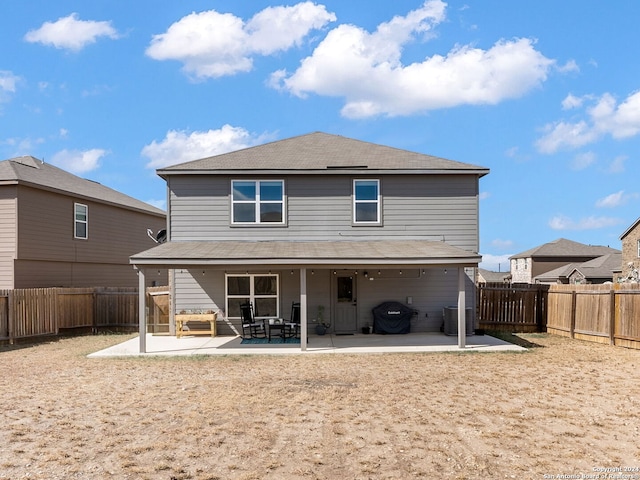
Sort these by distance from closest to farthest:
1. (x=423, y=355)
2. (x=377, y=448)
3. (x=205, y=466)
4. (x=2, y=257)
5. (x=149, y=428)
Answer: (x=205, y=466)
(x=377, y=448)
(x=149, y=428)
(x=423, y=355)
(x=2, y=257)

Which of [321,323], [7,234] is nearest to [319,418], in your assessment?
[321,323]

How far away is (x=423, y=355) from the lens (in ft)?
37.9

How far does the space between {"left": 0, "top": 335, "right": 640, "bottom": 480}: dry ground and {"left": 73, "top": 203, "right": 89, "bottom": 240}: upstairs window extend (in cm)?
945

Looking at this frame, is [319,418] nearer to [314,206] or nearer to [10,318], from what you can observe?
[314,206]

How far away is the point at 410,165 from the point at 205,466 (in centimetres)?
1189

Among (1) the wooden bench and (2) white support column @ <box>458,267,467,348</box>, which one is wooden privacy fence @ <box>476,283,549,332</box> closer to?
(2) white support column @ <box>458,267,467,348</box>

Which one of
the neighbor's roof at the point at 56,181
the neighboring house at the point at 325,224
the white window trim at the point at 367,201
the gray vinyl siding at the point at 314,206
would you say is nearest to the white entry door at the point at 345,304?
the neighboring house at the point at 325,224

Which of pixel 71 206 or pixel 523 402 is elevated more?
pixel 71 206

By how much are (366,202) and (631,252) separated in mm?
27880

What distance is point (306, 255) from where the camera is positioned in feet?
40.3

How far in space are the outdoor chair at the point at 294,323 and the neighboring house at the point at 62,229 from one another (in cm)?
960

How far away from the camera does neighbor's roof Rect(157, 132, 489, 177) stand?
14.8 meters

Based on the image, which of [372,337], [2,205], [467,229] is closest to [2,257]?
[2,205]

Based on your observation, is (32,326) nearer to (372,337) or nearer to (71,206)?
(71,206)
